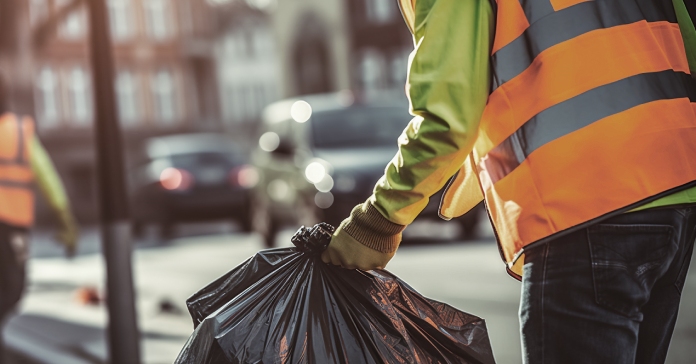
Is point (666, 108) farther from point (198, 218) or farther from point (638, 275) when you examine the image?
point (198, 218)

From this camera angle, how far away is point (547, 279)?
2088 mm

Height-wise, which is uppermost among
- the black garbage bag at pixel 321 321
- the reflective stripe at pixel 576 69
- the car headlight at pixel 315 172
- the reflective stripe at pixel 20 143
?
the reflective stripe at pixel 20 143

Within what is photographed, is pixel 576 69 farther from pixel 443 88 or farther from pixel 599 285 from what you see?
pixel 599 285

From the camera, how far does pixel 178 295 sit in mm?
9547

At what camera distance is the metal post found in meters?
5.48

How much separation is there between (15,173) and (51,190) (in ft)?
1.70

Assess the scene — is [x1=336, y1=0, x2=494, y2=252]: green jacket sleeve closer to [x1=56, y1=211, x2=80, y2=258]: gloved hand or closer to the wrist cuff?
the wrist cuff

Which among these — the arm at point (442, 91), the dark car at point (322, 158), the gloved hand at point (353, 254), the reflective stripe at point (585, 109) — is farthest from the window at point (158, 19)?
the reflective stripe at point (585, 109)

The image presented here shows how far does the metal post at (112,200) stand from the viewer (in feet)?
18.0

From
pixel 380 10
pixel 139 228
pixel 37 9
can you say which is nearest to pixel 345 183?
pixel 139 228

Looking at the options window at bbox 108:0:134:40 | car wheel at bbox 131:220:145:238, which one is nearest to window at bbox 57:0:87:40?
window at bbox 108:0:134:40

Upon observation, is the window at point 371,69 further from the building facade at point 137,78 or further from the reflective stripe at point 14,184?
the reflective stripe at point 14,184

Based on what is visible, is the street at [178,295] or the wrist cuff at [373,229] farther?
the street at [178,295]

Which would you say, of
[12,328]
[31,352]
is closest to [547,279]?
[31,352]
